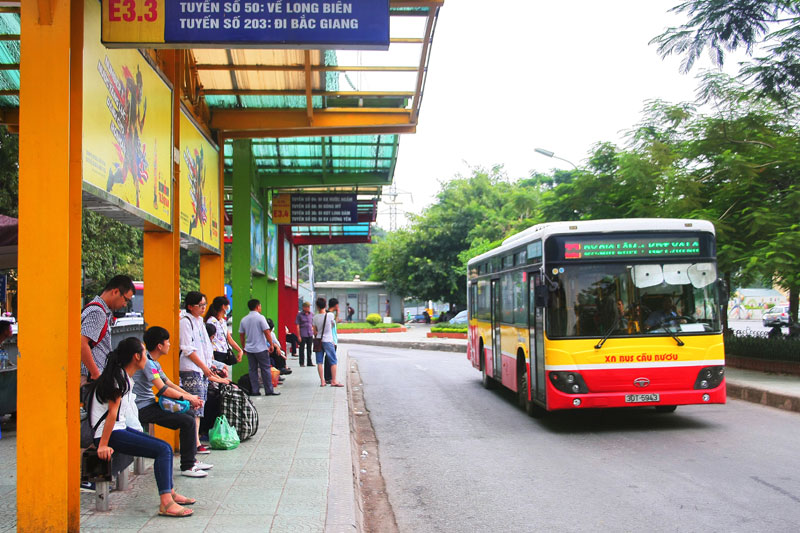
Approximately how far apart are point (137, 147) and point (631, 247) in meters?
6.41

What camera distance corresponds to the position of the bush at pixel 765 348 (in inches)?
617

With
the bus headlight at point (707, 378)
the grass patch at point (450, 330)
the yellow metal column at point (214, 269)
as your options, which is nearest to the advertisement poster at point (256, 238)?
the yellow metal column at point (214, 269)

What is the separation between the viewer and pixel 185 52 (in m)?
9.02

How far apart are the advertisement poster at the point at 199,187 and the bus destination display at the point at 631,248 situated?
15.9 feet

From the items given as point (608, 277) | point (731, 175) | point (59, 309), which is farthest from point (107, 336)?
point (731, 175)

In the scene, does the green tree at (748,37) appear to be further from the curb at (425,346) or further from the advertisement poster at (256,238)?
the curb at (425,346)

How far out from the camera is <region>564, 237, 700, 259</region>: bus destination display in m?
9.82

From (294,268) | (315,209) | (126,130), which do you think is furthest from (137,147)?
(294,268)

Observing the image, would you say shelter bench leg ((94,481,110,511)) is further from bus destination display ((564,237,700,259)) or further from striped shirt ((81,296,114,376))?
bus destination display ((564,237,700,259))

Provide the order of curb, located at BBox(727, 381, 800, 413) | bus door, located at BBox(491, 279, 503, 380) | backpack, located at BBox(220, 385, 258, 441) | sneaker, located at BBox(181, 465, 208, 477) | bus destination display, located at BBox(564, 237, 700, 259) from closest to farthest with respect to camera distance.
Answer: sneaker, located at BBox(181, 465, 208, 477) → backpack, located at BBox(220, 385, 258, 441) → bus destination display, located at BBox(564, 237, 700, 259) → curb, located at BBox(727, 381, 800, 413) → bus door, located at BBox(491, 279, 503, 380)

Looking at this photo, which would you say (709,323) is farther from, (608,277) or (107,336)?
(107,336)

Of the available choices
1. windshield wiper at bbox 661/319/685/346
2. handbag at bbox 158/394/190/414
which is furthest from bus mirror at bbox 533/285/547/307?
handbag at bbox 158/394/190/414

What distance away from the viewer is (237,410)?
8.62 metres

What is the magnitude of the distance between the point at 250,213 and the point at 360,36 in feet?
30.6
